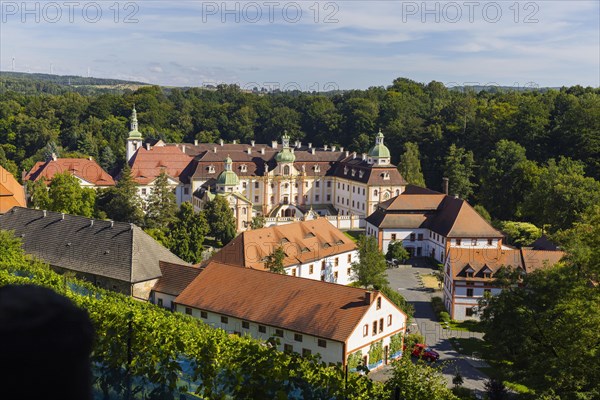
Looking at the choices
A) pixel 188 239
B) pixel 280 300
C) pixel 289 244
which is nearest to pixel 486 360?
pixel 280 300

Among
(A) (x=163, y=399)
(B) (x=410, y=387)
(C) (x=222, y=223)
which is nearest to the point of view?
(A) (x=163, y=399)

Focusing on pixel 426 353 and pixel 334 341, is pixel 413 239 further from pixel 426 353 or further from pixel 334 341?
pixel 334 341

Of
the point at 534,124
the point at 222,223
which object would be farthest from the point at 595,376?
the point at 534,124

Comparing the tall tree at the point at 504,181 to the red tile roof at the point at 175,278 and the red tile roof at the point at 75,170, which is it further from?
the red tile roof at the point at 175,278

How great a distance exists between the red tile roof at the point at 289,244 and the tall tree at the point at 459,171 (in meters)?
25.1

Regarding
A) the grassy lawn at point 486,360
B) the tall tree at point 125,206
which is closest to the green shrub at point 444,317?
the grassy lawn at point 486,360

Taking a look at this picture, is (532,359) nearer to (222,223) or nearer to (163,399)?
(163,399)


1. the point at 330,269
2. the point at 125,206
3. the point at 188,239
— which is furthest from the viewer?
the point at 125,206

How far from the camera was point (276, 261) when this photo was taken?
33.8m

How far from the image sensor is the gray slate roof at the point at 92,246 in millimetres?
29766

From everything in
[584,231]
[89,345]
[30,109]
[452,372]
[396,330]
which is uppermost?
[30,109]

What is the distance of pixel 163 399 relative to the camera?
864 cm

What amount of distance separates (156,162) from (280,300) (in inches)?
1501

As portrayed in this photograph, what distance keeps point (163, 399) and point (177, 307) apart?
19992mm
